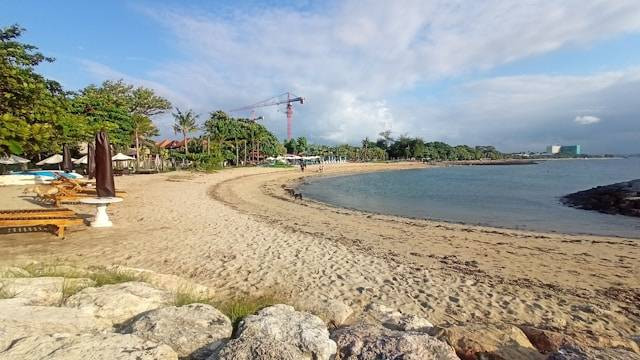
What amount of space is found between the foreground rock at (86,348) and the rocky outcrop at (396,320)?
2.17 metres

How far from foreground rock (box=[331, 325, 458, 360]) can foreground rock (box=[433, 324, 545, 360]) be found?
0.23 metres

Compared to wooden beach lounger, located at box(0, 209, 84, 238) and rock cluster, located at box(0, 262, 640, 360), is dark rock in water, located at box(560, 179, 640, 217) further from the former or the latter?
wooden beach lounger, located at box(0, 209, 84, 238)

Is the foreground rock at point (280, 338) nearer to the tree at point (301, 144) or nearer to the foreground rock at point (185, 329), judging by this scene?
the foreground rock at point (185, 329)

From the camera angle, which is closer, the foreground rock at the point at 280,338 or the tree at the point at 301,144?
the foreground rock at the point at 280,338

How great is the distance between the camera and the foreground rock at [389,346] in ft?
8.77

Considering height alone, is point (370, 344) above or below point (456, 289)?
above

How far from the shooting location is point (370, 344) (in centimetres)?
286

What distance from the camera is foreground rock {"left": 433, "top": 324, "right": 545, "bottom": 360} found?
9.48ft

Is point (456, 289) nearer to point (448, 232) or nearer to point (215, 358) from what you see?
point (215, 358)

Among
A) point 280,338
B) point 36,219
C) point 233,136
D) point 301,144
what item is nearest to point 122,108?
point 233,136

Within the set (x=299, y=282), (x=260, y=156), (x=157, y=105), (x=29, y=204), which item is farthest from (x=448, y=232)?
(x=260, y=156)

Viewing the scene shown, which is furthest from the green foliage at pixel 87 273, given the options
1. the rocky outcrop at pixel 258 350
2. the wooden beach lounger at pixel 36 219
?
the wooden beach lounger at pixel 36 219

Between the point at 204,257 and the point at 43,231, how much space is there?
4.28 metres

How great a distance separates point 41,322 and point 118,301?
78 cm
